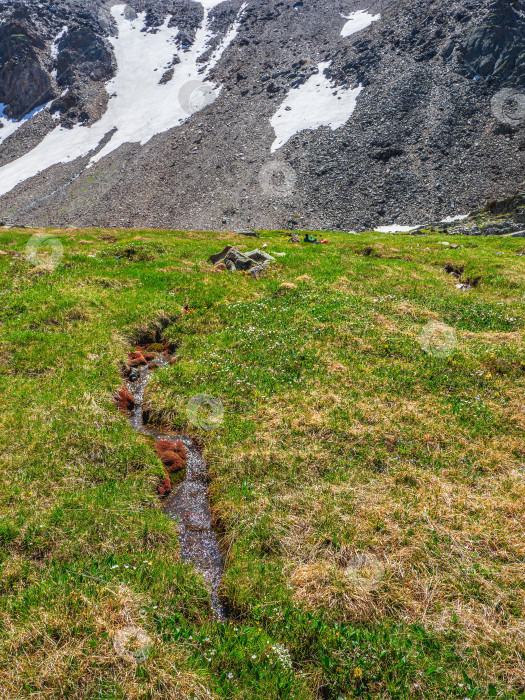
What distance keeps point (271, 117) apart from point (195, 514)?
106544 millimetres

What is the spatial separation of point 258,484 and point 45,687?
191 inches

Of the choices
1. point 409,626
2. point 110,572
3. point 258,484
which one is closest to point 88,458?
point 110,572

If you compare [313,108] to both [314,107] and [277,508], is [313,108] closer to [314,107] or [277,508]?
[314,107]

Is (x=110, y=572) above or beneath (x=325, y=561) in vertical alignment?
above

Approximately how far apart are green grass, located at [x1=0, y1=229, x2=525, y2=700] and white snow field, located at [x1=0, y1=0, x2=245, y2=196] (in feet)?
340

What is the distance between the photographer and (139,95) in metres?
119

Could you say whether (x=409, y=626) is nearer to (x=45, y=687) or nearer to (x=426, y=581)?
(x=426, y=581)

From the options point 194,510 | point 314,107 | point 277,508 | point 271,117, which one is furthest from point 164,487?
point 271,117

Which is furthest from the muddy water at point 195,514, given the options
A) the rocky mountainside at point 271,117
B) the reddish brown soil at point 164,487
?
the rocky mountainside at point 271,117

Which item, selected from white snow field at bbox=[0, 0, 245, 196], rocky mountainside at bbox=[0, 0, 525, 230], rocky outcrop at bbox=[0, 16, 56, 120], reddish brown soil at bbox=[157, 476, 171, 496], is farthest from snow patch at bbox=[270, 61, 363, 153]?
reddish brown soil at bbox=[157, 476, 171, 496]

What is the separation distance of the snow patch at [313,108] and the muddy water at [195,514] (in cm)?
8820

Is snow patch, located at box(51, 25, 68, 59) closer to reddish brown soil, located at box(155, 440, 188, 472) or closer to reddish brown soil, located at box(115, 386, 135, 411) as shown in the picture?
reddish brown soil, located at box(115, 386, 135, 411)

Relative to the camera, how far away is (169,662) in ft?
14.2

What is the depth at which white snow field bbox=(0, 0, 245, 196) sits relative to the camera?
98.2 metres
